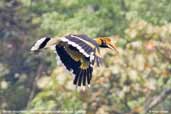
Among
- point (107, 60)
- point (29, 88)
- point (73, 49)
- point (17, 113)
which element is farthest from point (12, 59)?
point (73, 49)

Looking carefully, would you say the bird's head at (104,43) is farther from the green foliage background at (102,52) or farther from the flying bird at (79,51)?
the green foliage background at (102,52)

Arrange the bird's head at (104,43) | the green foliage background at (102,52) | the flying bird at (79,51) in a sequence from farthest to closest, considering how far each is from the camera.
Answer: the green foliage background at (102,52)
the bird's head at (104,43)
the flying bird at (79,51)

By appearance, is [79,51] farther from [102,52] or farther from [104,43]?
[102,52]

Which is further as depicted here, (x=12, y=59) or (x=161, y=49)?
→ (x=12, y=59)

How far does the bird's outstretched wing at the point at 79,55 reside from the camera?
5.41ft

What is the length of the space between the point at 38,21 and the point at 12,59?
58 centimetres

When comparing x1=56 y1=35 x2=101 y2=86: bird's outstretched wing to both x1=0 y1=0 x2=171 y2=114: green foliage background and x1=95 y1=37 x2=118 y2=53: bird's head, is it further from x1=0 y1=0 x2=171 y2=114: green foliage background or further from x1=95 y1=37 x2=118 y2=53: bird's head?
x1=0 y1=0 x2=171 y2=114: green foliage background

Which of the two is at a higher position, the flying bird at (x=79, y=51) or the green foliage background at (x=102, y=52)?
the flying bird at (x=79, y=51)

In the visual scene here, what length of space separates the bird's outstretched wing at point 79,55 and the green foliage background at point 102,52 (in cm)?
200

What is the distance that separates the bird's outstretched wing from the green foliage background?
6.57 feet

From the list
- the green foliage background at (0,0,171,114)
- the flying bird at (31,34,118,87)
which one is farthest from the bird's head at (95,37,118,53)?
the green foliage background at (0,0,171,114)

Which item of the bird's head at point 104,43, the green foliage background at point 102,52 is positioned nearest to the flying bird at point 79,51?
the bird's head at point 104,43

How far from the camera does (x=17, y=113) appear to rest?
524cm

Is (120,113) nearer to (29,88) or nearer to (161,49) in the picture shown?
(161,49)
